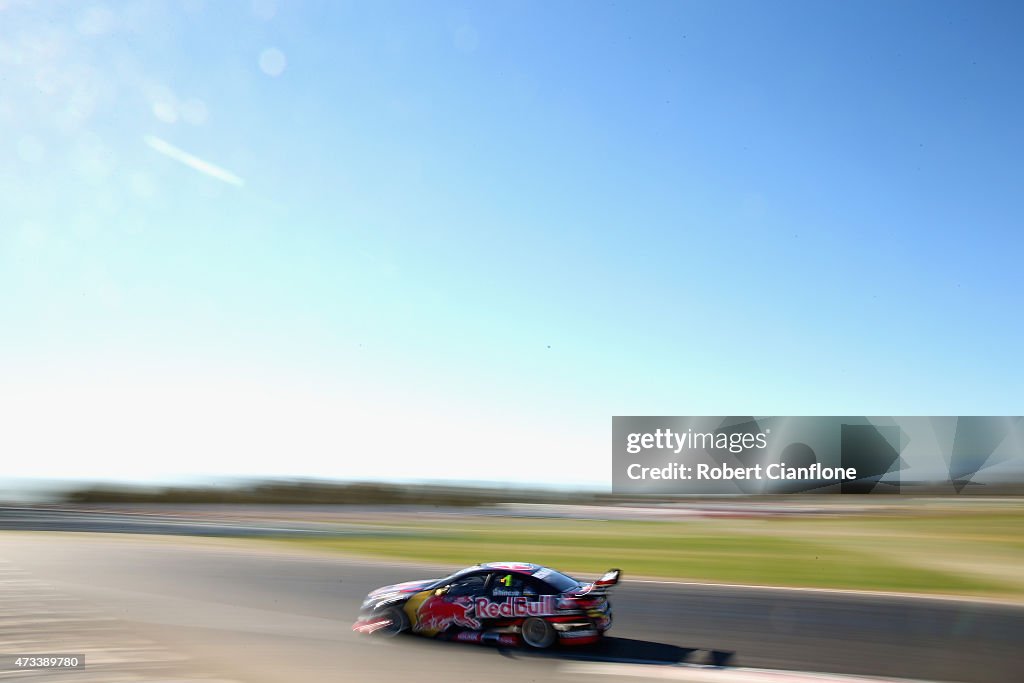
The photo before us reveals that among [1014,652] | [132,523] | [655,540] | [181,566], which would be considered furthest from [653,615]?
[132,523]

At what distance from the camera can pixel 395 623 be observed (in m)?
10.5

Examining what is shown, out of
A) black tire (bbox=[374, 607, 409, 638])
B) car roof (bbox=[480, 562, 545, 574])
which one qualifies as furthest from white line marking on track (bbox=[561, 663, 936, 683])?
black tire (bbox=[374, 607, 409, 638])

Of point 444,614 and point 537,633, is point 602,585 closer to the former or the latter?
point 537,633

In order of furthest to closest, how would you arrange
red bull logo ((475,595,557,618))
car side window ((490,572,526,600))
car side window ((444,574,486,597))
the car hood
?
the car hood < car side window ((444,574,486,597)) < car side window ((490,572,526,600)) < red bull logo ((475,595,557,618))

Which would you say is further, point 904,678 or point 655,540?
point 655,540

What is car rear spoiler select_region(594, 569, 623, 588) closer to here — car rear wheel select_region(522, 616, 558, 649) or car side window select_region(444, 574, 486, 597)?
car rear wheel select_region(522, 616, 558, 649)

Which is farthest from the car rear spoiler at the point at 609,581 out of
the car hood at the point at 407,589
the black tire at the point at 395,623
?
the black tire at the point at 395,623

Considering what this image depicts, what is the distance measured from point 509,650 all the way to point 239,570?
11.5 m

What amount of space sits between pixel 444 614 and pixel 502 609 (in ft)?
2.65

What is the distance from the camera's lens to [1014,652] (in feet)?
33.9

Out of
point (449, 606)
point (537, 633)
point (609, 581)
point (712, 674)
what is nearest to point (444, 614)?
point (449, 606)

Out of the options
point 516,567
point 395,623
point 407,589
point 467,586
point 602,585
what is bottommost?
point 395,623

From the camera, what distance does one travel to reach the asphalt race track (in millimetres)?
8680

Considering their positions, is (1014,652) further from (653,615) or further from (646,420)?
(646,420)
